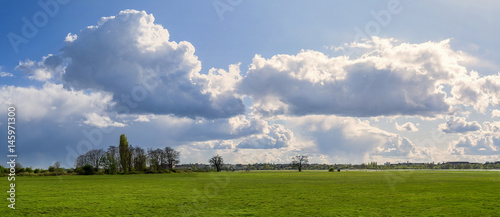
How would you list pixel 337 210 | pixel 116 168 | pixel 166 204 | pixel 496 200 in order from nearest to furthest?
pixel 337 210 < pixel 166 204 < pixel 496 200 < pixel 116 168

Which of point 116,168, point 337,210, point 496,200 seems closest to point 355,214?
point 337,210

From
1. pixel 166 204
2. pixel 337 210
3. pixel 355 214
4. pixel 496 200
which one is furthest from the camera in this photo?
pixel 496 200

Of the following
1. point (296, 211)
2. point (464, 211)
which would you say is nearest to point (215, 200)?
point (296, 211)

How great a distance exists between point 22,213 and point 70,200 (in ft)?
25.6

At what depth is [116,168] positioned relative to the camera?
5207 inches

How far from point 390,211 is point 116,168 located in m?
120

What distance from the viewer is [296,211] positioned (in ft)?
87.4

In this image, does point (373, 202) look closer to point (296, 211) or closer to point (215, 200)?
point (296, 211)

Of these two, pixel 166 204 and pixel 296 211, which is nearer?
pixel 296 211

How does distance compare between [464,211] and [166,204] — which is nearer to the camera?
[464,211]

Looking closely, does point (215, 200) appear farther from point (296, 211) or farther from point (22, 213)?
point (22, 213)

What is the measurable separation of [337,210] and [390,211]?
3760 mm

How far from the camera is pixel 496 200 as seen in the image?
108 ft

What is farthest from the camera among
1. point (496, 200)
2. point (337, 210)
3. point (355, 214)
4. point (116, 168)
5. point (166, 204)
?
point (116, 168)
